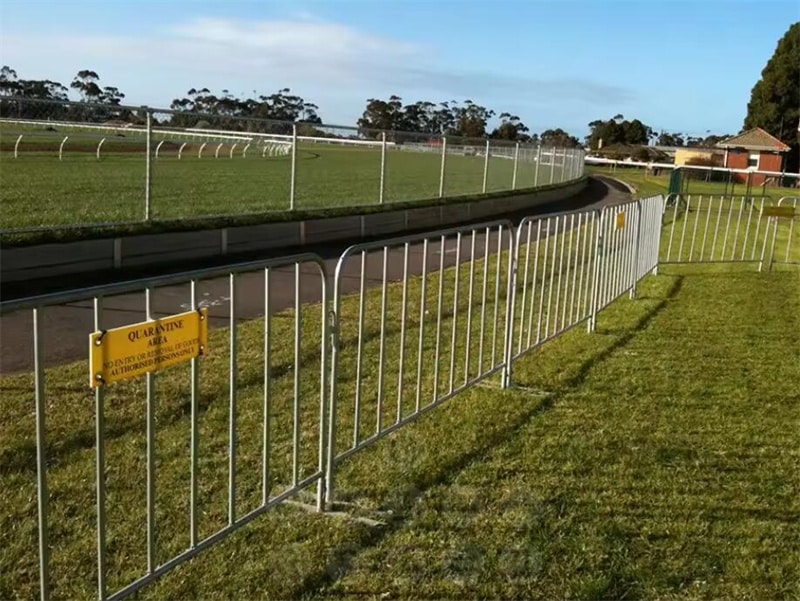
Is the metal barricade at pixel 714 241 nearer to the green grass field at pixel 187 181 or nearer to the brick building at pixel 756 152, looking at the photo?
the green grass field at pixel 187 181

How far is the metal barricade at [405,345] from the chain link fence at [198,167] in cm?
479

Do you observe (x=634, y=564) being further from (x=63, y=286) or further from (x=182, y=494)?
(x=63, y=286)

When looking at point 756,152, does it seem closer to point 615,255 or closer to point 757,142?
point 757,142

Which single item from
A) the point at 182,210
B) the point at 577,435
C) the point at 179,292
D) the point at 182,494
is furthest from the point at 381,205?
the point at 182,494

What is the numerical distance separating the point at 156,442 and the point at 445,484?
1.65 m

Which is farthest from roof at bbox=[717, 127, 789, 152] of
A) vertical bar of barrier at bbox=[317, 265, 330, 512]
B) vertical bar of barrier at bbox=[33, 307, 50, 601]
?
vertical bar of barrier at bbox=[33, 307, 50, 601]

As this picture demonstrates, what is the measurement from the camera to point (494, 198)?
2214cm

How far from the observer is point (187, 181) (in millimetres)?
20688

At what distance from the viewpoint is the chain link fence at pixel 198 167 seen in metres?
12.0

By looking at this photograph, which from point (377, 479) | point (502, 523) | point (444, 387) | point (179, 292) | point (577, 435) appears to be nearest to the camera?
point (502, 523)

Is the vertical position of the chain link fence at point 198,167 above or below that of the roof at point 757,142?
below

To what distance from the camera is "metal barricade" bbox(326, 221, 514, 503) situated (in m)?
4.25

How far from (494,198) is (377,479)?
1851cm

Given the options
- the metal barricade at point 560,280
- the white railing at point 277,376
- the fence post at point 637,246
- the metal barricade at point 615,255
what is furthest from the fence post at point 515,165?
the metal barricade at point 560,280
